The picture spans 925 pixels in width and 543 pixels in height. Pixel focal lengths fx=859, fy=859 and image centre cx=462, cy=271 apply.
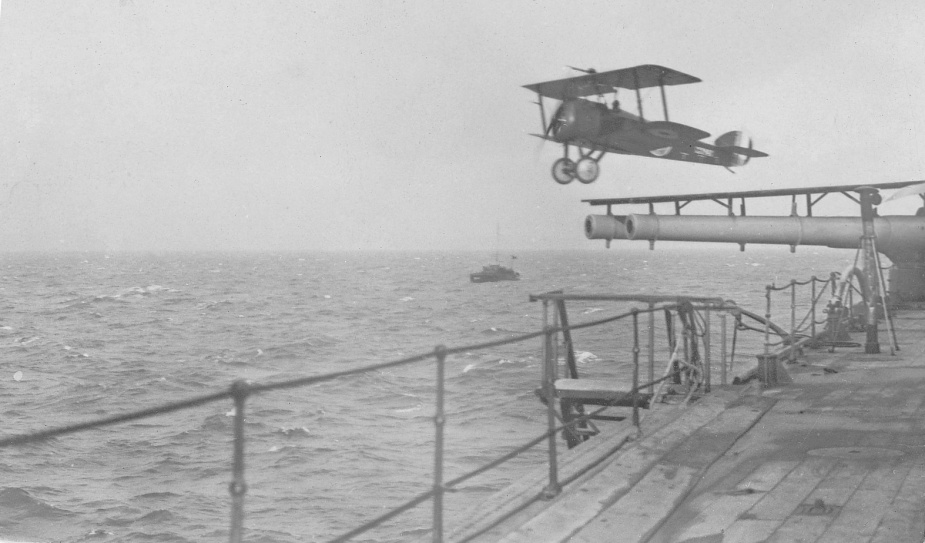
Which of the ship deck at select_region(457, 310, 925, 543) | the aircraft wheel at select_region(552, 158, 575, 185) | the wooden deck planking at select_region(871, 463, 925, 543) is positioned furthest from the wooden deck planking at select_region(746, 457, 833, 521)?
the aircraft wheel at select_region(552, 158, 575, 185)

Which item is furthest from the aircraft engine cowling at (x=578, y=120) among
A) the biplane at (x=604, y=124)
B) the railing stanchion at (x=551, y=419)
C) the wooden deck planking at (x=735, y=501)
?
the railing stanchion at (x=551, y=419)

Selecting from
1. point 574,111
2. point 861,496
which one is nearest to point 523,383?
point 574,111

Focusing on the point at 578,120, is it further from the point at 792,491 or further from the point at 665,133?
the point at 792,491

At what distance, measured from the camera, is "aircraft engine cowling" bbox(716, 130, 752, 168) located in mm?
17750

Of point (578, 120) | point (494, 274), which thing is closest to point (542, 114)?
point (578, 120)

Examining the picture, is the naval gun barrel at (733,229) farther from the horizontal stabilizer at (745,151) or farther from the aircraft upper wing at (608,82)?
the horizontal stabilizer at (745,151)

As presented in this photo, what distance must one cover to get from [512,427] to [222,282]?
326 ft

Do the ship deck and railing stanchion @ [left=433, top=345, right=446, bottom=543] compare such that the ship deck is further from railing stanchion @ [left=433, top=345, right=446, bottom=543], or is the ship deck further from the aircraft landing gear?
the aircraft landing gear

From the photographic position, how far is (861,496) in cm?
493

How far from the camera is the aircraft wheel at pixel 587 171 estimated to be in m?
15.6

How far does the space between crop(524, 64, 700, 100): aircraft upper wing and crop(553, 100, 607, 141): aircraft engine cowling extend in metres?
0.40

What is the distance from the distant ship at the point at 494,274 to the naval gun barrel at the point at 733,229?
3645 inches

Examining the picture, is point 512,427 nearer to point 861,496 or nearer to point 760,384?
point 760,384

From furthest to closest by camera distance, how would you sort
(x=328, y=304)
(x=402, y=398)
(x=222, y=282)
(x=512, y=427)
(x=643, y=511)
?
(x=222, y=282) → (x=328, y=304) → (x=402, y=398) → (x=512, y=427) → (x=643, y=511)
